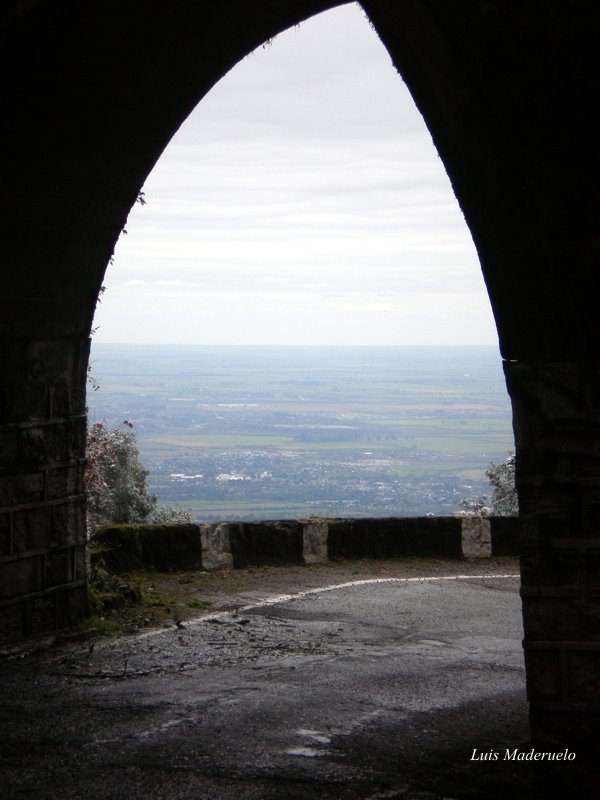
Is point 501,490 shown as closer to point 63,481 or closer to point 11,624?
point 63,481

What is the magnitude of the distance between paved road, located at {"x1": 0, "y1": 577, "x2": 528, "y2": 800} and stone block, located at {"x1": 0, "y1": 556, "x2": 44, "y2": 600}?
0.57m

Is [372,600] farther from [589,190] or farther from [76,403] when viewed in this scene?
[589,190]

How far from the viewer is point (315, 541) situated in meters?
12.4

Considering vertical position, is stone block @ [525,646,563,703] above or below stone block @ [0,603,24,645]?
above

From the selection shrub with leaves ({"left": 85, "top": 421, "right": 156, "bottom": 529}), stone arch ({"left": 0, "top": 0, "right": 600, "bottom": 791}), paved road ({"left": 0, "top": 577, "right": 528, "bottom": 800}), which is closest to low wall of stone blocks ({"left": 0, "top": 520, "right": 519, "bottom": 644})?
paved road ({"left": 0, "top": 577, "right": 528, "bottom": 800})

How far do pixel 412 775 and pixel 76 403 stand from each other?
495 cm

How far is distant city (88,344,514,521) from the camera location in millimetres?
64250

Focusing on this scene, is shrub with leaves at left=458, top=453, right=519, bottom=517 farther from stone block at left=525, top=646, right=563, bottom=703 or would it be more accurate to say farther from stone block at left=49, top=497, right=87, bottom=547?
stone block at left=525, top=646, right=563, bottom=703

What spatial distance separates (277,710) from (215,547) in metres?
5.49

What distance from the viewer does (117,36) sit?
275 inches

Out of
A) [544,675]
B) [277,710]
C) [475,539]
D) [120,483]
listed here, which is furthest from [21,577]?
[120,483]

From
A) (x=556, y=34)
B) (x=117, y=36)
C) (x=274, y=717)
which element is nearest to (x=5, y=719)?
(x=274, y=717)

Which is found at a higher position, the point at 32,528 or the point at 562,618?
the point at 32,528

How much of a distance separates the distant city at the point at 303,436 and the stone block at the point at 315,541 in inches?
184
